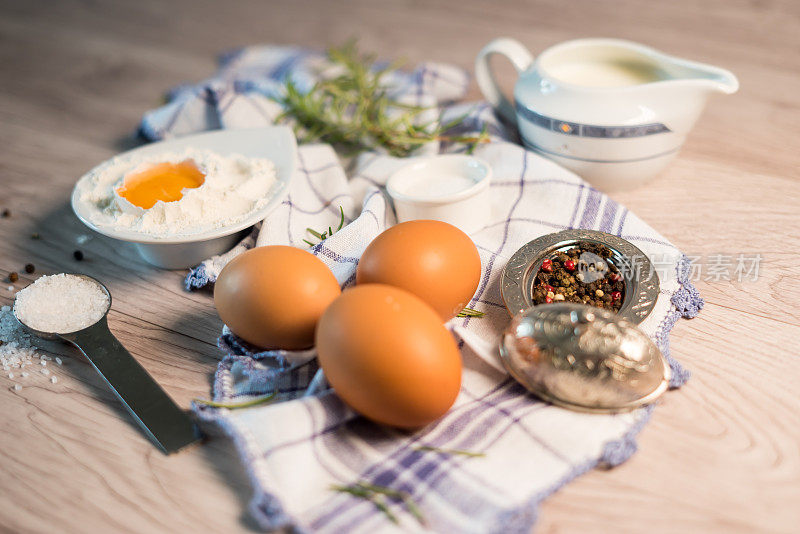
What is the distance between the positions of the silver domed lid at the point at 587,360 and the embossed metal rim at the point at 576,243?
0.08m

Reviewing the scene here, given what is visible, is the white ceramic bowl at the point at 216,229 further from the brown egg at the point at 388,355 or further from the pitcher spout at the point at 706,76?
the pitcher spout at the point at 706,76

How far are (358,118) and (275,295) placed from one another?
71cm

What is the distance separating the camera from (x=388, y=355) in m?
0.74

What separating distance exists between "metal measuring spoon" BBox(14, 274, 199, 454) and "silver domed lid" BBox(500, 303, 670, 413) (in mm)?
433

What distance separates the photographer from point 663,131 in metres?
1.17

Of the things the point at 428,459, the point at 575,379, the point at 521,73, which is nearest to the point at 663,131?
the point at 521,73

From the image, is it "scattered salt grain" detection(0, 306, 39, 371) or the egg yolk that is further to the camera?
the egg yolk

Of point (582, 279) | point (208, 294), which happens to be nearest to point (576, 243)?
point (582, 279)

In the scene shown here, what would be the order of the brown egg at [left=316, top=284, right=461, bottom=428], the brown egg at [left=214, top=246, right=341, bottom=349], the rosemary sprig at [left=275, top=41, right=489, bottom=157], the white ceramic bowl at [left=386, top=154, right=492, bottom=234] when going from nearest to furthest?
the brown egg at [left=316, top=284, right=461, bottom=428]
the brown egg at [left=214, top=246, right=341, bottom=349]
the white ceramic bowl at [left=386, top=154, right=492, bottom=234]
the rosemary sprig at [left=275, top=41, right=489, bottom=157]

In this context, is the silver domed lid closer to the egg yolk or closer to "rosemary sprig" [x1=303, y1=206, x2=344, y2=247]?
"rosemary sprig" [x1=303, y1=206, x2=344, y2=247]

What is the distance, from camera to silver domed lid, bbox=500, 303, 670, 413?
80 cm

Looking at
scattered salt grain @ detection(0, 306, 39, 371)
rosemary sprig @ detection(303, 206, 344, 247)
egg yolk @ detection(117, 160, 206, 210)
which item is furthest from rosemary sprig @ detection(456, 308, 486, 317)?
scattered salt grain @ detection(0, 306, 39, 371)

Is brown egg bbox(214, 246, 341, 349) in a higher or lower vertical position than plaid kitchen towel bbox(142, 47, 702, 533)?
higher

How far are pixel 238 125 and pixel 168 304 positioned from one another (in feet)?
1.61
